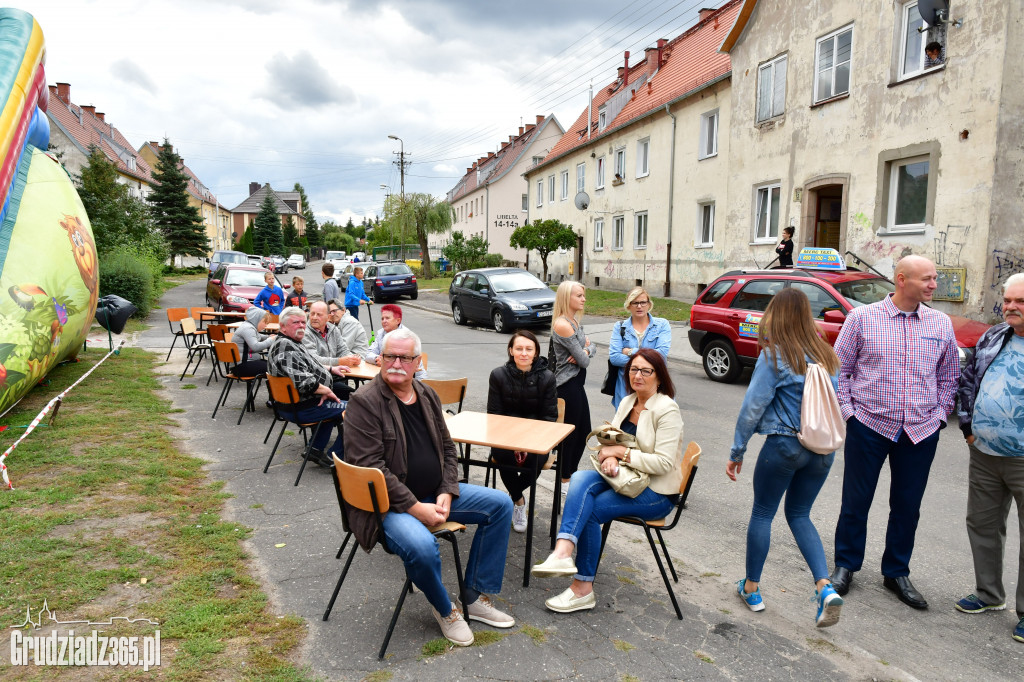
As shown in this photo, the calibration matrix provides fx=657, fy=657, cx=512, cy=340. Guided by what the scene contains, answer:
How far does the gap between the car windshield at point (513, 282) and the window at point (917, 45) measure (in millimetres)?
9596

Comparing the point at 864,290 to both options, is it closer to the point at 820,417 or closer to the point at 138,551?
the point at 820,417

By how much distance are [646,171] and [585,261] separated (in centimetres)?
649

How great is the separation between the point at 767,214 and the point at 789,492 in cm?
1598

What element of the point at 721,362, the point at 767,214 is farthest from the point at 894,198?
the point at 721,362

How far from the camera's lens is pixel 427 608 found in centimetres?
372

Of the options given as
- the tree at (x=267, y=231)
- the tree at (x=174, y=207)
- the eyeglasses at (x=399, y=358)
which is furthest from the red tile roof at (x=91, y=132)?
the eyeglasses at (x=399, y=358)

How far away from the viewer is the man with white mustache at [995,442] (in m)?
3.53

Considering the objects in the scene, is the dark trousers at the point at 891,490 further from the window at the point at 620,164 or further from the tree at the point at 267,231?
the tree at the point at 267,231

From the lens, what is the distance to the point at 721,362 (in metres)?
10.7

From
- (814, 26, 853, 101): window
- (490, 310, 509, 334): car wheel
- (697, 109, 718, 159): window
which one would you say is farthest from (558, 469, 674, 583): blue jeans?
(697, 109, 718, 159): window

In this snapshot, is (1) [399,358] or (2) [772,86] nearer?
(1) [399,358]

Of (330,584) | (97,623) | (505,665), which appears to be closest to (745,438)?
(505,665)

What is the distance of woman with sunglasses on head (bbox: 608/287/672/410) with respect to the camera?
5.52 m

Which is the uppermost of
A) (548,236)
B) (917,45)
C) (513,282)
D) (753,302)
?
(917,45)
